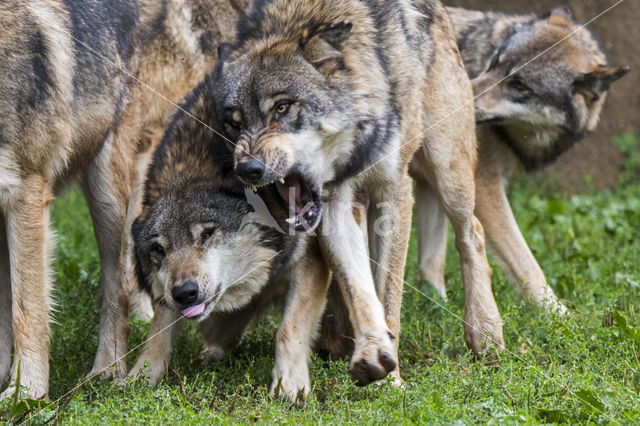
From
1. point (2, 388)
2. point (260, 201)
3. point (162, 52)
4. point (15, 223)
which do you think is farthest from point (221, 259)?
point (162, 52)

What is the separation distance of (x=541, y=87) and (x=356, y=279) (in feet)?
8.63

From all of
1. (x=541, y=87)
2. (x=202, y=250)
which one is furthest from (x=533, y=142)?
(x=202, y=250)

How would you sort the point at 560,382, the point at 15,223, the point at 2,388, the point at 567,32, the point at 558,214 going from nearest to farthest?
the point at 560,382
the point at 15,223
the point at 2,388
the point at 567,32
the point at 558,214

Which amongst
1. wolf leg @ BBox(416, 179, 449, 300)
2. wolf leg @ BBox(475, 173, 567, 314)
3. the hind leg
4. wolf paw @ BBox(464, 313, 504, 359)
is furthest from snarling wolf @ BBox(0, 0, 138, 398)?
wolf leg @ BBox(475, 173, 567, 314)

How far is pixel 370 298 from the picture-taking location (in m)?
4.59

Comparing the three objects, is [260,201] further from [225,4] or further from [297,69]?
[225,4]

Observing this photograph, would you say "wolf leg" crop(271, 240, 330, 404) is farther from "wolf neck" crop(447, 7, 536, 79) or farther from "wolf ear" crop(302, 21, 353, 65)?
"wolf neck" crop(447, 7, 536, 79)

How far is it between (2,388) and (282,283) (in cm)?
164

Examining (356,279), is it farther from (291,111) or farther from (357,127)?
(291,111)

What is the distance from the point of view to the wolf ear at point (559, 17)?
677 centimetres

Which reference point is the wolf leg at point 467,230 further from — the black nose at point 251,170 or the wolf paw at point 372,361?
the black nose at point 251,170

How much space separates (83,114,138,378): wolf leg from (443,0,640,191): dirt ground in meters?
4.79

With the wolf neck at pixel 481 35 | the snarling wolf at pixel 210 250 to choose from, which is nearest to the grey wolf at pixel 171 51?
the snarling wolf at pixel 210 250

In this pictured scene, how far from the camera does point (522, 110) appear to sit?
6441mm
